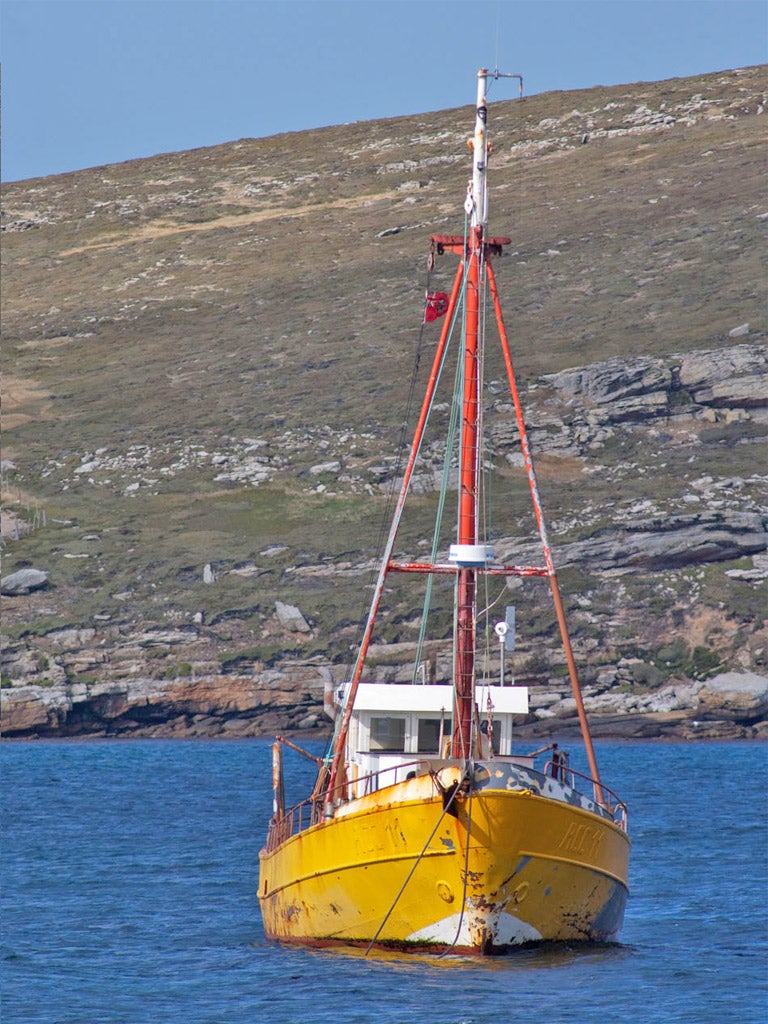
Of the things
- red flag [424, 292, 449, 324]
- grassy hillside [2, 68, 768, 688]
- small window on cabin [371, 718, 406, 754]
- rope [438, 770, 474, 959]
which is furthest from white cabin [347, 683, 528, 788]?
grassy hillside [2, 68, 768, 688]

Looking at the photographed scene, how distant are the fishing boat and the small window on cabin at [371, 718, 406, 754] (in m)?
0.03

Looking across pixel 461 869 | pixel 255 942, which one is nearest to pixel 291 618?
pixel 255 942

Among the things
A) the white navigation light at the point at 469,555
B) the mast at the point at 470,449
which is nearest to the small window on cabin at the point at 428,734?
the mast at the point at 470,449

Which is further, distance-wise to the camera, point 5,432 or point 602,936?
point 5,432

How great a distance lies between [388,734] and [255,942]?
16.8 ft


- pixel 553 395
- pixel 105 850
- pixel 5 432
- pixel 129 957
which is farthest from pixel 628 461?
pixel 129 957

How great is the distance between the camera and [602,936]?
31.8 meters

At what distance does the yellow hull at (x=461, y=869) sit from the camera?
2886 centimetres

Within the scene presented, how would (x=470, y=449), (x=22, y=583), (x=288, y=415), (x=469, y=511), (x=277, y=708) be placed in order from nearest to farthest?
(x=469, y=511) < (x=470, y=449) < (x=277, y=708) < (x=22, y=583) < (x=288, y=415)

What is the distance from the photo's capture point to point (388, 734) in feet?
113

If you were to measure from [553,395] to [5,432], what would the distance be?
173ft

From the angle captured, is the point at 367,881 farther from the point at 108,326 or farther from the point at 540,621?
the point at 108,326

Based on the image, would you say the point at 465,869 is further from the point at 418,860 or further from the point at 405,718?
the point at 405,718

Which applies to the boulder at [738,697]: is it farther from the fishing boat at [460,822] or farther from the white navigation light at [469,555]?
the white navigation light at [469,555]
